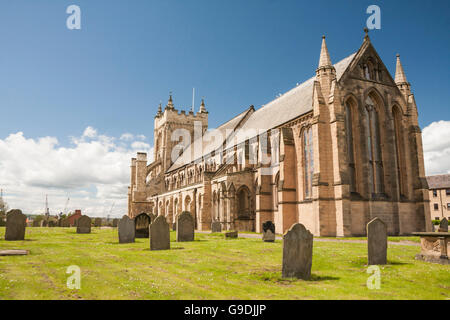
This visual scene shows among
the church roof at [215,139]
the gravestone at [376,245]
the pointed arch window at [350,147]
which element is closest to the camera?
the gravestone at [376,245]

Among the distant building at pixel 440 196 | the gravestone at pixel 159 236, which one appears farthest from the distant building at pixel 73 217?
the distant building at pixel 440 196

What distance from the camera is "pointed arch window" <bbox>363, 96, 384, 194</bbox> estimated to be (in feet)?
80.5

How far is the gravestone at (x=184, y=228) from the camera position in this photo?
57.4ft

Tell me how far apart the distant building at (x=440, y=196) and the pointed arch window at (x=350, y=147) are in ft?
149

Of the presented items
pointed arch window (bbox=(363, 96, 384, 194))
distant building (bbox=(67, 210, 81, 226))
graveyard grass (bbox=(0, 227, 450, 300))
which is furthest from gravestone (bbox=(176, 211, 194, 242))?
distant building (bbox=(67, 210, 81, 226))

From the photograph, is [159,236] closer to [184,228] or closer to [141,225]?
[184,228]

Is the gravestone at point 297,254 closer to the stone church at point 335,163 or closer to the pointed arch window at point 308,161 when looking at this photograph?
the stone church at point 335,163

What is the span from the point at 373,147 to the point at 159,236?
61.7 feet

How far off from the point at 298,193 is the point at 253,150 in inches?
352

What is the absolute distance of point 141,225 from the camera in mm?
21438

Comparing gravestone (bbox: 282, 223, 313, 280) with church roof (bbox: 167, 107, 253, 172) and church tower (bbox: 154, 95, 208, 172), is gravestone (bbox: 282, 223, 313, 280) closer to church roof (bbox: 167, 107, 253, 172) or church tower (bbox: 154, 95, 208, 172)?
church roof (bbox: 167, 107, 253, 172)

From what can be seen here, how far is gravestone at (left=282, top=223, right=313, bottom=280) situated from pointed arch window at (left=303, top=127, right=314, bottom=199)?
17.7 metres

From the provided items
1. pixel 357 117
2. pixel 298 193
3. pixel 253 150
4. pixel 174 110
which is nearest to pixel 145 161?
pixel 174 110

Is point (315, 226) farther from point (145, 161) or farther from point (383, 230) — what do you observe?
point (145, 161)
